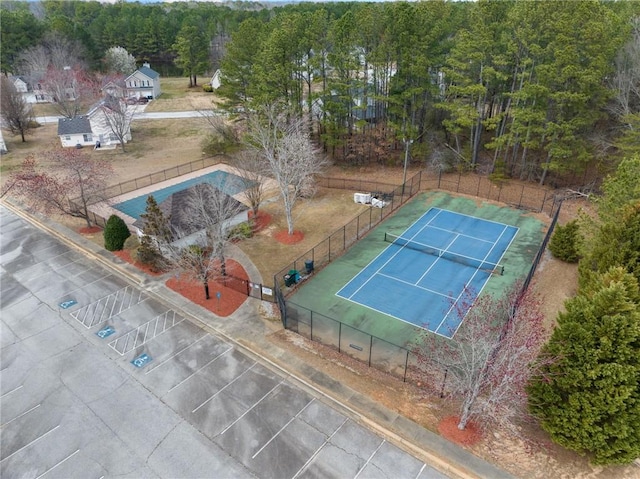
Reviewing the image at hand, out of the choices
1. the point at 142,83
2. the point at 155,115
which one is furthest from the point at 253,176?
the point at 142,83

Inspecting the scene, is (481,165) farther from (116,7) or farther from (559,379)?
(116,7)

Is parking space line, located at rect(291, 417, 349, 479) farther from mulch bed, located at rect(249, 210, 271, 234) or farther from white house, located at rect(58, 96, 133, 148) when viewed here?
white house, located at rect(58, 96, 133, 148)

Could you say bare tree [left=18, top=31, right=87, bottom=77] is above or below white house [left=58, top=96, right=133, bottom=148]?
above

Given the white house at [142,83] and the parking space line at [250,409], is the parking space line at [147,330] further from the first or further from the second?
the white house at [142,83]

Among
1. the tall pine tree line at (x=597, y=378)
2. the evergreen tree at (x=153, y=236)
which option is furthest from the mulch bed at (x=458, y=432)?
the evergreen tree at (x=153, y=236)

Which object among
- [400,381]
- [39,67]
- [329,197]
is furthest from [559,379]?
[39,67]

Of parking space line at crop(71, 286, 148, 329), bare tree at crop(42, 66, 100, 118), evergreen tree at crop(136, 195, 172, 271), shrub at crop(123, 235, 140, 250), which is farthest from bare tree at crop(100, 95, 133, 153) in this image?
parking space line at crop(71, 286, 148, 329)

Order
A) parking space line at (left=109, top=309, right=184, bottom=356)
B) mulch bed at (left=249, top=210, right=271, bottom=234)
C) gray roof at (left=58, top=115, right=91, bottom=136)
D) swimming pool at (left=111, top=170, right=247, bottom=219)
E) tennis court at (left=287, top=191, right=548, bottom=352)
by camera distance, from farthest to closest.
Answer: gray roof at (left=58, top=115, right=91, bottom=136)
swimming pool at (left=111, top=170, right=247, bottom=219)
mulch bed at (left=249, top=210, right=271, bottom=234)
tennis court at (left=287, top=191, right=548, bottom=352)
parking space line at (left=109, top=309, right=184, bottom=356)
